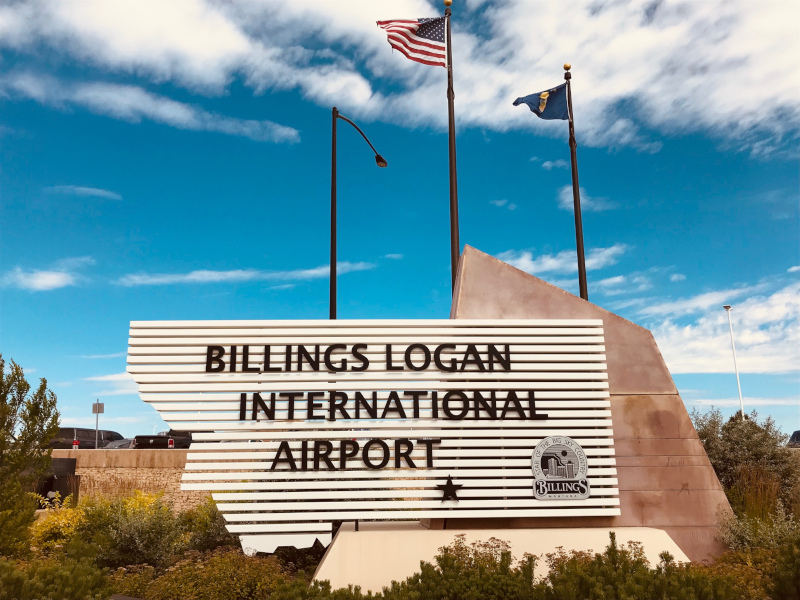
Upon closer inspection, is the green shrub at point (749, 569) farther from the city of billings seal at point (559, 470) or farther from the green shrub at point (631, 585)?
the city of billings seal at point (559, 470)

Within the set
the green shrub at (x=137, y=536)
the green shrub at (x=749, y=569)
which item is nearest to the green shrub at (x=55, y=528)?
the green shrub at (x=137, y=536)

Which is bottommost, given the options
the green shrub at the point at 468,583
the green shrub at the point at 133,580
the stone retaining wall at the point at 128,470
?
the green shrub at the point at 133,580

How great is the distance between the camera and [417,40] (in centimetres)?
1518

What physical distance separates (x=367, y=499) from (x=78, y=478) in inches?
609

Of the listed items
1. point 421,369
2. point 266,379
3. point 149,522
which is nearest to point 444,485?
point 421,369

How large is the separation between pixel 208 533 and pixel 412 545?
456 cm

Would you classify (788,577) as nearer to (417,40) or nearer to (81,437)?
(417,40)

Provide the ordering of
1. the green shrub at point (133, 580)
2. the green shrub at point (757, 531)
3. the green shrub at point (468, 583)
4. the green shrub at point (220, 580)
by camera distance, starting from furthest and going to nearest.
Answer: the green shrub at point (757, 531)
the green shrub at point (133, 580)
the green shrub at point (220, 580)
the green shrub at point (468, 583)

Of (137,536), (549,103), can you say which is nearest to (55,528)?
(137,536)

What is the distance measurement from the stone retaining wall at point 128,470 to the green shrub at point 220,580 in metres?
11.5

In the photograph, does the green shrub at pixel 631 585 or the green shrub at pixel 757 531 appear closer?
the green shrub at pixel 631 585

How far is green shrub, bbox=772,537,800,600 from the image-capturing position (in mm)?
5977

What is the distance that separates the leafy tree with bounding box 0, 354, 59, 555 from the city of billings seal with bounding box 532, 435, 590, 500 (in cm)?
939

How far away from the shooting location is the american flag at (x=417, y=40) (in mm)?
14945
